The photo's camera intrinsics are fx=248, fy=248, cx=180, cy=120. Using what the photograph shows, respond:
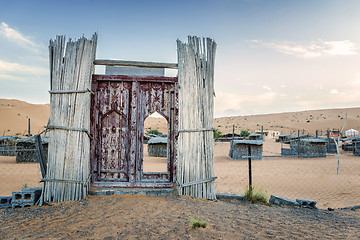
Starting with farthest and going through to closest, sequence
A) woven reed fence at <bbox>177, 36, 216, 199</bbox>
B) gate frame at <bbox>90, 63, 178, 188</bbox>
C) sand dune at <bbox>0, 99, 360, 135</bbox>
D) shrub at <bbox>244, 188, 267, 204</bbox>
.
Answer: sand dune at <bbox>0, 99, 360, 135</bbox> < shrub at <bbox>244, 188, 267, 204</bbox> < gate frame at <bbox>90, 63, 178, 188</bbox> < woven reed fence at <bbox>177, 36, 216, 199</bbox>

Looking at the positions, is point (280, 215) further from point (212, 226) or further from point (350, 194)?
point (350, 194)

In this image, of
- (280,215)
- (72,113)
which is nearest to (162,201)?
(280,215)

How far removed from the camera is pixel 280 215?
4945 mm

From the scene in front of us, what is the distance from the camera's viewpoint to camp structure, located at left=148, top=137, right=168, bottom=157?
16.0 metres

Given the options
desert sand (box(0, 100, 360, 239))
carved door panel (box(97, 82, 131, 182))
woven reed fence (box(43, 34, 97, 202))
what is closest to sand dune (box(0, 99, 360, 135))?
woven reed fence (box(43, 34, 97, 202))

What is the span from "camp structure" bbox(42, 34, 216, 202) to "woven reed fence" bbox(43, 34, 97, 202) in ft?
0.07

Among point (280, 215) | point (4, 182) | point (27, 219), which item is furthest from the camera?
point (4, 182)

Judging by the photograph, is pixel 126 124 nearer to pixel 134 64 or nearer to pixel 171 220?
pixel 134 64

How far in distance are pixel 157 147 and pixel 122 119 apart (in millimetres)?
10353

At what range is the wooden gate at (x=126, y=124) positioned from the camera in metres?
6.00

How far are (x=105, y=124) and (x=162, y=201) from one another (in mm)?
2354

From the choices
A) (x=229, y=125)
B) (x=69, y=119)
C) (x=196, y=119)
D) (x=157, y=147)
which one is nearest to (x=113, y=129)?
(x=69, y=119)

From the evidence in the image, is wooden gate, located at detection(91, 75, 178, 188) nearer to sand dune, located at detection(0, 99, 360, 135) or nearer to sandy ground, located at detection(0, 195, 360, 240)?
sandy ground, located at detection(0, 195, 360, 240)

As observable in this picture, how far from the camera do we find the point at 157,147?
53.5 feet
